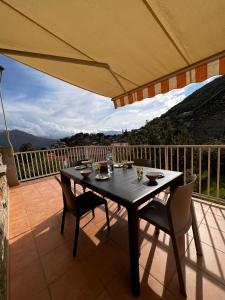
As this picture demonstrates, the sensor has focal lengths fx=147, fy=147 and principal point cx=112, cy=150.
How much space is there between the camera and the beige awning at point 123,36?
1368mm

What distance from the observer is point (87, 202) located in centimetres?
203

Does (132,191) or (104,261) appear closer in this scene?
(132,191)

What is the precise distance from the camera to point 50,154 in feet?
17.0

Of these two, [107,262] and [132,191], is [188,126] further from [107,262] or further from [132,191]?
[107,262]

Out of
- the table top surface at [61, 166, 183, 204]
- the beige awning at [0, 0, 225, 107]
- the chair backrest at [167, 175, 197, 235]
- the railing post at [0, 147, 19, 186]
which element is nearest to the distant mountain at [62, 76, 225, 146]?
the railing post at [0, 147, 19, 186]

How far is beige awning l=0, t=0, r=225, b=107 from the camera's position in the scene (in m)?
1.37

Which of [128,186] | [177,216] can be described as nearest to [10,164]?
[128,186]

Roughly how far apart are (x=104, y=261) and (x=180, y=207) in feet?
3.49

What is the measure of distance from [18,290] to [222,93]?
16.0m

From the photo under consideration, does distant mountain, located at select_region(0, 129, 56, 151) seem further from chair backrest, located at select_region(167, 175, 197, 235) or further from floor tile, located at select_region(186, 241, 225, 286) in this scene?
floor tile, located at select_region(186, 241, 225, 286)

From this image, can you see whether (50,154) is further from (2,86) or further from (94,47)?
(94,47)

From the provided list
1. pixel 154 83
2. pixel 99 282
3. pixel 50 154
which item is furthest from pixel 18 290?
pixel 50 154

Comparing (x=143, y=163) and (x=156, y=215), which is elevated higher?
(x=143, y=163)

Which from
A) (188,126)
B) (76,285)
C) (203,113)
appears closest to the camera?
(76,285)
